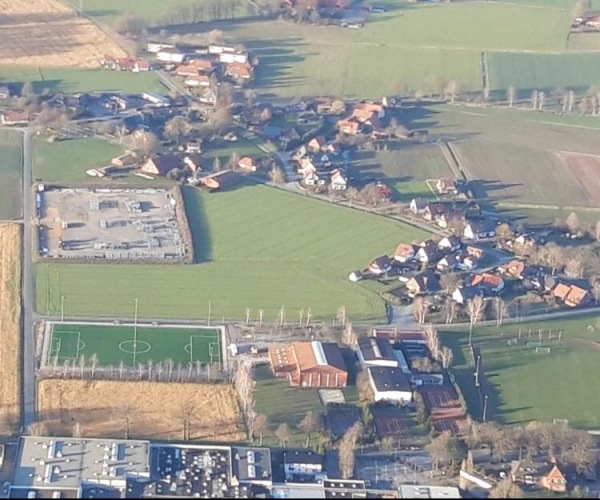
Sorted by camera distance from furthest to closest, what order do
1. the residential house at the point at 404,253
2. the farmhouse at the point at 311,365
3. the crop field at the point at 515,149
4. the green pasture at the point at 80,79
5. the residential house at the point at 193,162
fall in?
the green pasture at the point at 80,79 → the crop field at the point at 515,149 → the residential house at the point at 193,162 → the residential house at the point at 404,253 → the farmhouse at the point at 311,365

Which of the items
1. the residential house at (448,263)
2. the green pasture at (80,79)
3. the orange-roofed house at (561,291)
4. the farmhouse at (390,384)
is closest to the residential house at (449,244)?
the residential house at (448,263)

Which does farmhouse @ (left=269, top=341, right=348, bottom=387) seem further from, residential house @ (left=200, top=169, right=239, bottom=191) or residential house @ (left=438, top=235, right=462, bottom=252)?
residential house @ (left=200, top=169, right=239, bottom=191)

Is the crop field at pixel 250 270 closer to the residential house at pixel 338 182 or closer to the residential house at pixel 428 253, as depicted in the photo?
the residential house at pixel 428 253

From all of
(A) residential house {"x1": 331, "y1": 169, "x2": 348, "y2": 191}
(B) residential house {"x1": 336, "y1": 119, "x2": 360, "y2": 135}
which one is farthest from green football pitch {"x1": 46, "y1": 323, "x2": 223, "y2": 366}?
(B) residential house {"x1": 336, "y1": 119, "x2": 360, "y2": 135}

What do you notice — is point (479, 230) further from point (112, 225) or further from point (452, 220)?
point (112, 225)

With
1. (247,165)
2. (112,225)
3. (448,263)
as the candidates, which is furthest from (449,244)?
(112,225)

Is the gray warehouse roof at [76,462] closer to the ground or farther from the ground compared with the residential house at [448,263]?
closer to the ground
